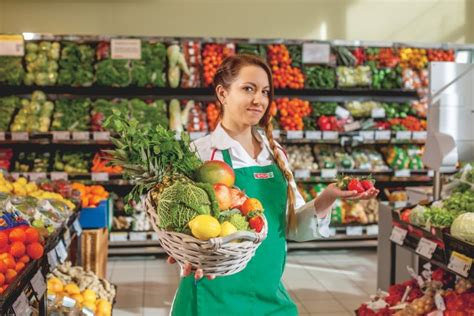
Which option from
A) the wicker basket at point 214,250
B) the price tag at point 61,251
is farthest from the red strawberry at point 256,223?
the price tag at point 61,251

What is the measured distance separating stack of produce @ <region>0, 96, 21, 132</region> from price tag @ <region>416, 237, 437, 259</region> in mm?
4409

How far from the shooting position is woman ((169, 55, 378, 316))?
1923mm

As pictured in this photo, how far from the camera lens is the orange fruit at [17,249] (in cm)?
232

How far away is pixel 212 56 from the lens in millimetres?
6203

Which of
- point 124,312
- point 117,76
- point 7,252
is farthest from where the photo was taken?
point 117,76

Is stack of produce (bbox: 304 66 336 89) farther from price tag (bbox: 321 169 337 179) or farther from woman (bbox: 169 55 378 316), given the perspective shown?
woman (bbox: 169 55 378 316)

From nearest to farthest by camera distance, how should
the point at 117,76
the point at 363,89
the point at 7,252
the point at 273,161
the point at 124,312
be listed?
the point at 273,161, the point at 7,252, the point at 124,312, the point at 117,76, the point at 363,89

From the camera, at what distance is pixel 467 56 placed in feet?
21.9

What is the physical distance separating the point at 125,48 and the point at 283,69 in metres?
1.75

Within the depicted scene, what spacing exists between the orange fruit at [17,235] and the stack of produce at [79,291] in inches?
32.1

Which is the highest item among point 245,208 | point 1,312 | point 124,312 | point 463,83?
point 463,83

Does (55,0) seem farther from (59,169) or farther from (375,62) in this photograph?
(375,62)

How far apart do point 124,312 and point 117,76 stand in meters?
2.65

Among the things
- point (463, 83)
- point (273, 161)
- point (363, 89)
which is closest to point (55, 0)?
point (363, 89)
